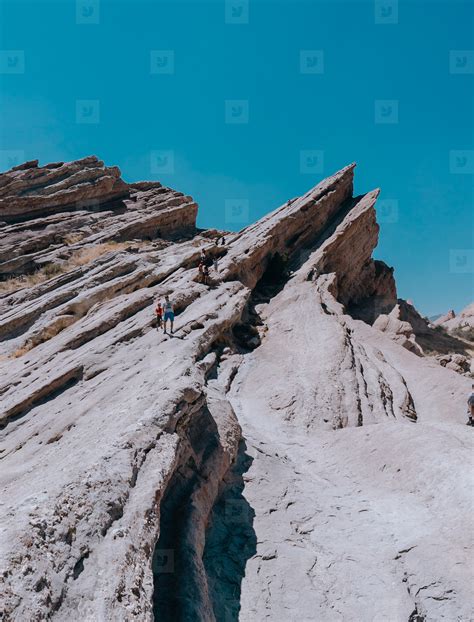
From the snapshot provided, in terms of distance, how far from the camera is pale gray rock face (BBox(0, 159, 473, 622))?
202 inches

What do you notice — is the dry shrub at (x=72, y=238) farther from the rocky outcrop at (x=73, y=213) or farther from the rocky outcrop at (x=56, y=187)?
the rocky outcrop at (x=56, y=187)

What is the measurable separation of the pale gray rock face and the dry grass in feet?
21.2

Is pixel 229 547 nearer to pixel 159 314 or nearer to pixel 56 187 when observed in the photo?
pixel 159 314

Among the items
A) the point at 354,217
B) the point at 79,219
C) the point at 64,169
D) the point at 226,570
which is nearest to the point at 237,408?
the point at 226,570

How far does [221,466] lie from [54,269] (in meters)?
26.5

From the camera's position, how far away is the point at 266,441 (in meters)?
12.3

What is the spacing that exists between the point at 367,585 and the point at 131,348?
37.1ft

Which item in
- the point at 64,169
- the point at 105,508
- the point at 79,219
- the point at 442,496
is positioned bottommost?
the point at 442,496

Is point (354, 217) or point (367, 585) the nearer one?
point (367, 585)

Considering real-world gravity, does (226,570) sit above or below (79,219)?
below

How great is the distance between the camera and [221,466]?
9172 millimetres

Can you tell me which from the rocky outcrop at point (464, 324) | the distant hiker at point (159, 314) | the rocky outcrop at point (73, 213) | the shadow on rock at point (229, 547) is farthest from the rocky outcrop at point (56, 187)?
the rocky outcrop at point (464, 324)

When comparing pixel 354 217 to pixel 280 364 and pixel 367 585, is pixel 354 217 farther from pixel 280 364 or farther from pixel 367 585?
pixel 367 585

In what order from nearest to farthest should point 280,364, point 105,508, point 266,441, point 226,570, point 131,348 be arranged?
point 105,508 → point 226,570 → point 266,441 → point 131,348 → point 280,364
